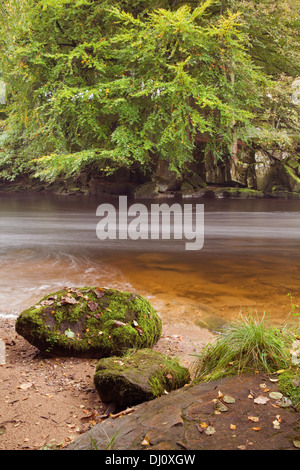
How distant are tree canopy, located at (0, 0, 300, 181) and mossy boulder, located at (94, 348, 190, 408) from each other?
11982mm

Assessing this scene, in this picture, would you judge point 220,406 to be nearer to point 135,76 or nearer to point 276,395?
point 276,395

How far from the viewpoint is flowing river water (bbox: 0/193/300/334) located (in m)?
5.40

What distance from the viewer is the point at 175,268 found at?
7492mm

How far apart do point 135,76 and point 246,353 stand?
49.6 ft

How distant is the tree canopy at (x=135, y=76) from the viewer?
46.5ft

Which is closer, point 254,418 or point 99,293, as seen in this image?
point 254,418

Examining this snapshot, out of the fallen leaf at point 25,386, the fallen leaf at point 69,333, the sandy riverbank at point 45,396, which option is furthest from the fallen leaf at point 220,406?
the fallen leaf at point 69,333

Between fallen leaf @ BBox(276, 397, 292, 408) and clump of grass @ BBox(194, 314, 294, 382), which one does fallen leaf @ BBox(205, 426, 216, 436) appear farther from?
clump of grass @ BBox(194, 314, 294, 382)

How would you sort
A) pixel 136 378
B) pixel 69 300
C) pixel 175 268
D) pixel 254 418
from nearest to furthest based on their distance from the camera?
pixel 254 418 < pixel 136 378 < pixel 69 300 < pixel 175 268

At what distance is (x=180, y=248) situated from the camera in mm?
9484
